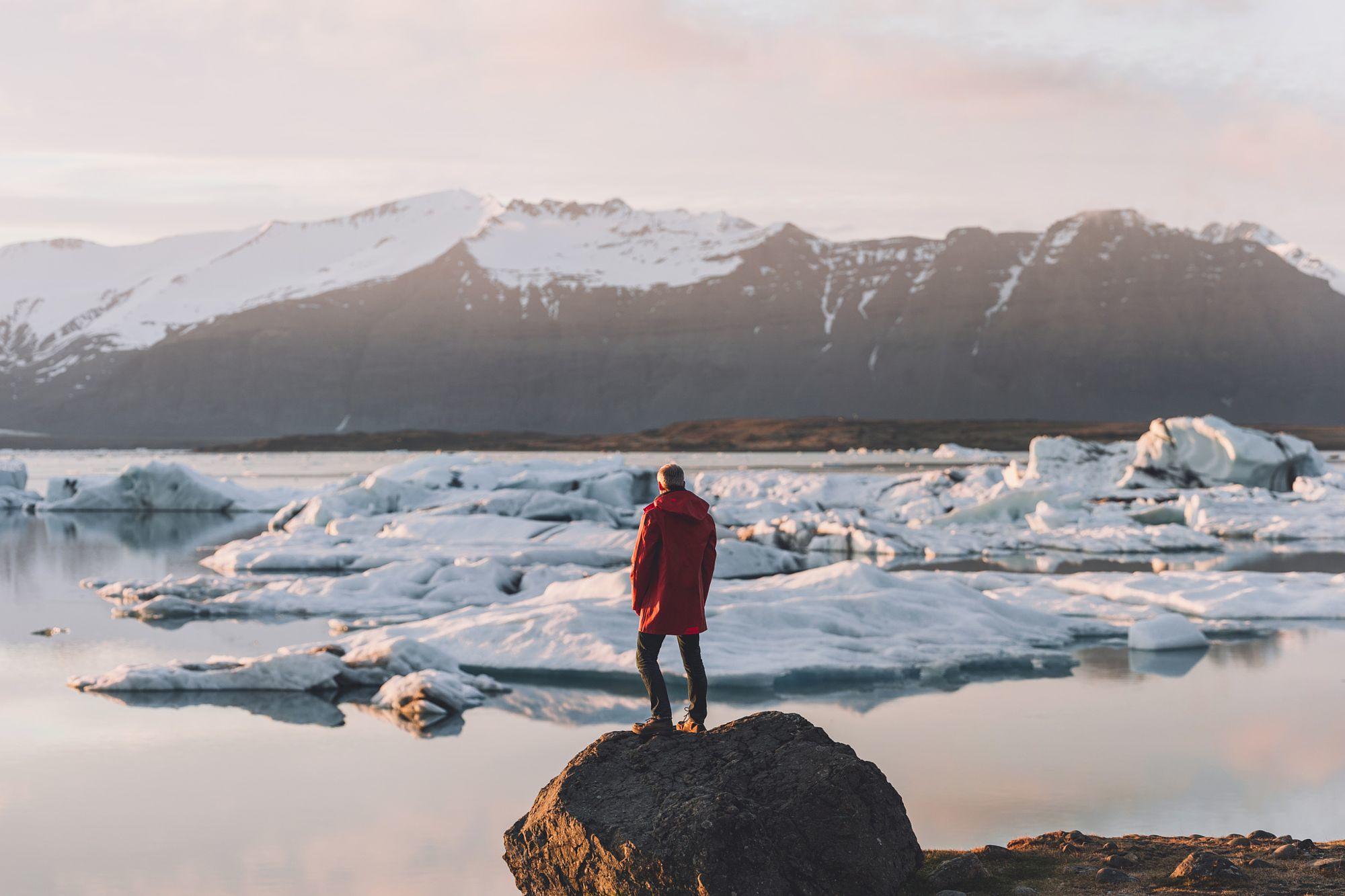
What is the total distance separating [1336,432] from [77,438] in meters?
131

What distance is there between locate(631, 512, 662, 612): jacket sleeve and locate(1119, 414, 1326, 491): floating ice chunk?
33.4 meters

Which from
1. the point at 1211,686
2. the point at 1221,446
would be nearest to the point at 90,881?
the point at 1211,686

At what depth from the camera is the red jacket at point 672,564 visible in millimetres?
5883

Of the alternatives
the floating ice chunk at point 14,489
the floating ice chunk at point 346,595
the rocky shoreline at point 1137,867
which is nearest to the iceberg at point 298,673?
the floating ice chunk at point 346,595

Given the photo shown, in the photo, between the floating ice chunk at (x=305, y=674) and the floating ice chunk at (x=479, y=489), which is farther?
the floating ice chunk at (x=479, y=489)

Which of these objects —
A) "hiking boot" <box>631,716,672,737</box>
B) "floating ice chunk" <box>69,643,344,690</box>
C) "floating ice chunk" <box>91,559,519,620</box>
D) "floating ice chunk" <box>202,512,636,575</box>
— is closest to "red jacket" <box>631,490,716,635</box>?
"hiking boot" <box>631,716,672,737</box>

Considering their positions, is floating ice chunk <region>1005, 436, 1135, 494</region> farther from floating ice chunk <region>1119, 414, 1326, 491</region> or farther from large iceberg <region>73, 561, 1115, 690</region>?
large iceberg <region>73, 561, 1115, 690</region>

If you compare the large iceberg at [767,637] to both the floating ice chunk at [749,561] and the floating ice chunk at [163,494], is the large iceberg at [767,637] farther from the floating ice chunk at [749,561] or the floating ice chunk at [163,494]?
the floating ice chunk at [163,494]

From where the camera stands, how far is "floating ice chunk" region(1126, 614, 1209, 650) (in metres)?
14.1

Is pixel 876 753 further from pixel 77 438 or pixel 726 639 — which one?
pixel 77 438

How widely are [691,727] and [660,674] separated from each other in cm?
28

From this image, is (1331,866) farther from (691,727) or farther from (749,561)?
(749,561)

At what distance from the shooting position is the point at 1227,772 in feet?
29.8

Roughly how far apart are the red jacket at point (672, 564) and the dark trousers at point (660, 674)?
0.07 metres
